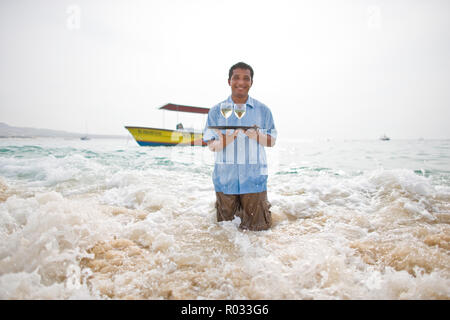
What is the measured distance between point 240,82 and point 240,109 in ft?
1.28

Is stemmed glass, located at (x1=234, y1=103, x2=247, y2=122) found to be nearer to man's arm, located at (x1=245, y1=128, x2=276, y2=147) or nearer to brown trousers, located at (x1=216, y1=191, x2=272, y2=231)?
man's arm, located at (x1=245, y1=128, x2=276, y2=147)

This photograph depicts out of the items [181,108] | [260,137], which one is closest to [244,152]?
[260,137]

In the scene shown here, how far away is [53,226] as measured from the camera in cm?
225

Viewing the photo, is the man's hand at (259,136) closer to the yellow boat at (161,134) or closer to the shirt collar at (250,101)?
the shirt collar at (250,101)

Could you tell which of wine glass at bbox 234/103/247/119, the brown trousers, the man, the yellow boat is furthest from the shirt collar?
the yellow boat

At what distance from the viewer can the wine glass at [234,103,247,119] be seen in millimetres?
2568

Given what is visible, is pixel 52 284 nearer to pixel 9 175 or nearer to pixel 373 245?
pixel 373 245

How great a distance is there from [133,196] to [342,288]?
423cm

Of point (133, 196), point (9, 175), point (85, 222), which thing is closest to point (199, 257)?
point (85, 222)

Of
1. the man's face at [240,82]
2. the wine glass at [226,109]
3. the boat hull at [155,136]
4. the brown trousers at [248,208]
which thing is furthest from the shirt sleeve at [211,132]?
the boat hull at [155,136]

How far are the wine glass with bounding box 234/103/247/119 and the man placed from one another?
0.16 m

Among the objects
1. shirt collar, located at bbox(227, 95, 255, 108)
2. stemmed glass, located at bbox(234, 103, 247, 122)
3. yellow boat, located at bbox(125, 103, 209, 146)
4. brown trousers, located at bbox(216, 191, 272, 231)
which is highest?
yellow boat, located at bbox(125, 103, 209, 146)

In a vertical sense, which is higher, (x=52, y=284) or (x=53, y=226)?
(x=53, y=226)
